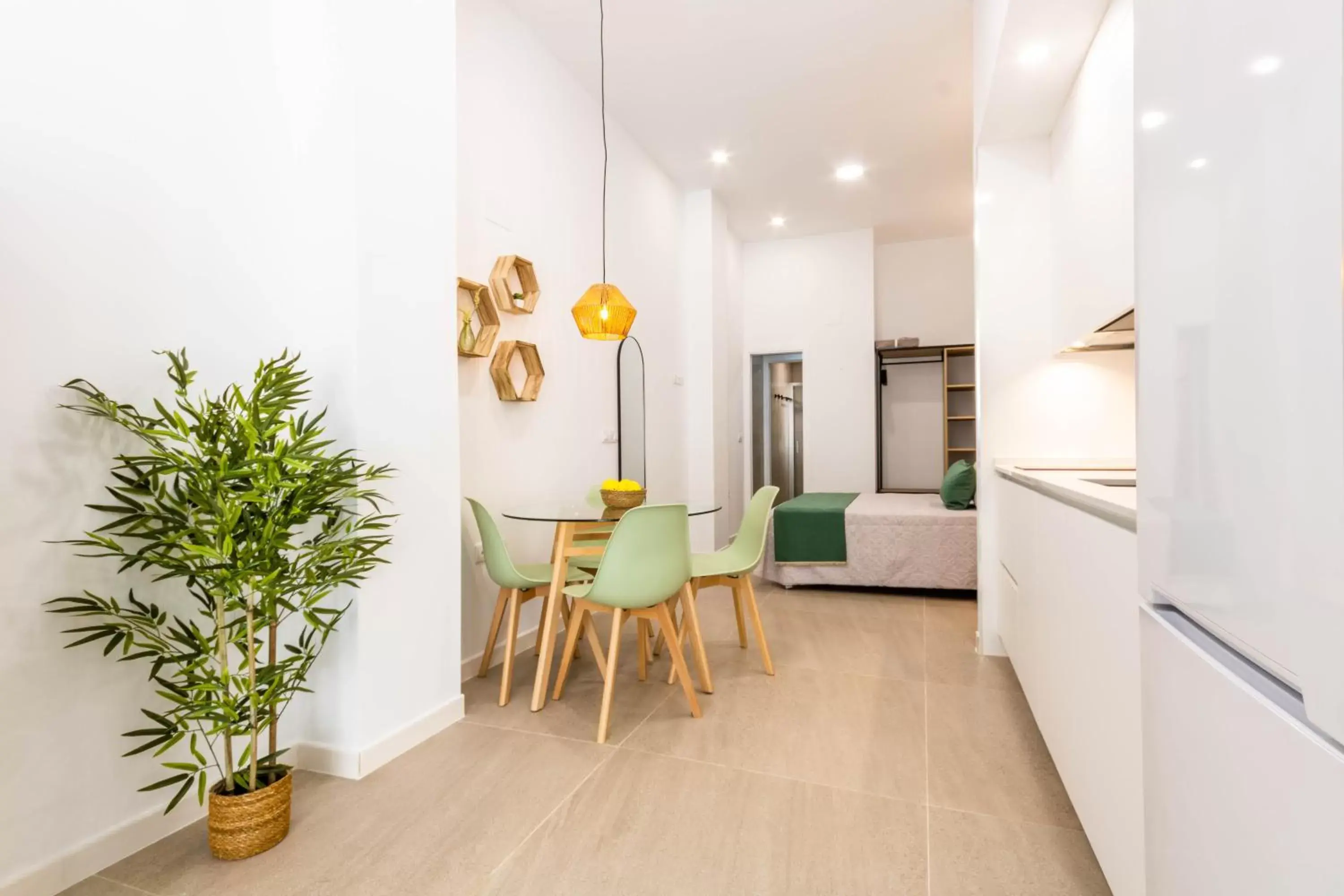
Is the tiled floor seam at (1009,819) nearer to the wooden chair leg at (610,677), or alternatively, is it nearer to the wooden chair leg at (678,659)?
the wooden chair leg at (678,659)

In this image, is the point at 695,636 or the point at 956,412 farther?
the point at 956,412

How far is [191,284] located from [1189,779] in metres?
2.26

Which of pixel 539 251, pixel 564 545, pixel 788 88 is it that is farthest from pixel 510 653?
pixel 788 88

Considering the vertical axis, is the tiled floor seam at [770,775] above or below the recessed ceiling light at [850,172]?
below

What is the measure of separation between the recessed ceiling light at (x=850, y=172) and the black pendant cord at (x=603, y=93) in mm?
1940

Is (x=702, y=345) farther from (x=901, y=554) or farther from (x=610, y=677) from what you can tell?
(x=610, y=677)

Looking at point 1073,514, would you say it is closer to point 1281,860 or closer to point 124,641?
point 1281,860

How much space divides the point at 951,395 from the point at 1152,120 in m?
6.56

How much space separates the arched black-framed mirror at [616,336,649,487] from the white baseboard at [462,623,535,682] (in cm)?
132

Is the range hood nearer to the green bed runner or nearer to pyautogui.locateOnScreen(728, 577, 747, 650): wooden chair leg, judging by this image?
pyautogui.locateOnScreen(728, 577, 747, 650): wooden chair leg

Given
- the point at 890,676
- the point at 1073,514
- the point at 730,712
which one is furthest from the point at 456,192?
the point at 890,676

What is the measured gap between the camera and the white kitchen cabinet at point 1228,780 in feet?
1.57

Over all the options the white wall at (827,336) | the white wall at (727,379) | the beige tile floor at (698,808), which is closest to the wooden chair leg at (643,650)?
the beige tile floor at (698,808)

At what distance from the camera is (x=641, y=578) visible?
2.32 meters
